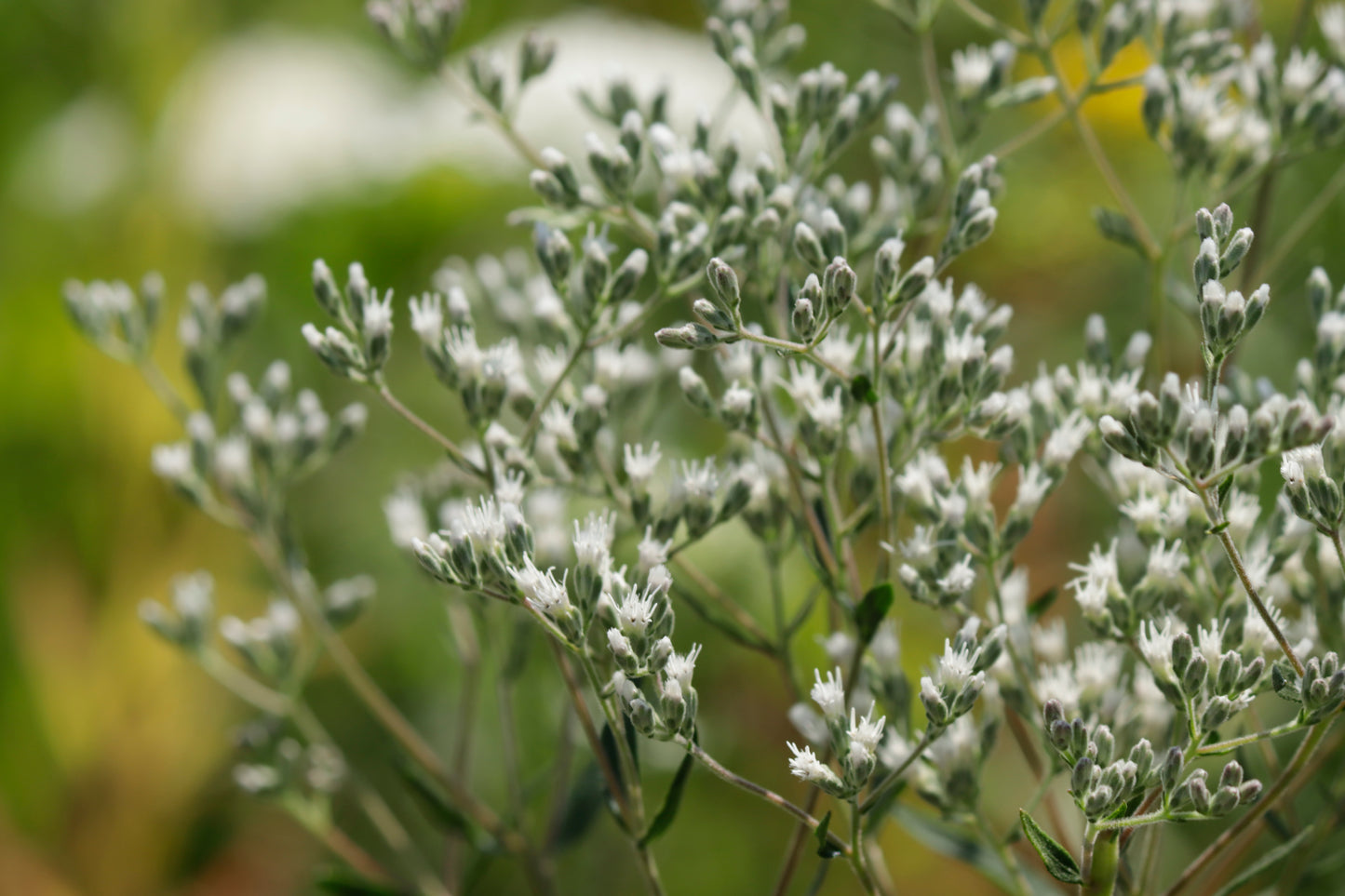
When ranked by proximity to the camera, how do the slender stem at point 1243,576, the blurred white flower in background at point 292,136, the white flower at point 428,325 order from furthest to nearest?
the blurred white flower in background at point 292,136 → the white flower at point 428,325 → the slender stem at point 1243,576

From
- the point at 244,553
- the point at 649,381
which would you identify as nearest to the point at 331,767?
the point at 649,381

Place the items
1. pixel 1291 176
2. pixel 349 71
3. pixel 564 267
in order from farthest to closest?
pixel 349 71, pixel 1291 176, pixel 564 267

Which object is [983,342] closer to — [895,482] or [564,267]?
[895,482]

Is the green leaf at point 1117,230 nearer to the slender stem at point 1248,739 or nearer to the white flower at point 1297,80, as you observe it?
the white flower at point 1297,80

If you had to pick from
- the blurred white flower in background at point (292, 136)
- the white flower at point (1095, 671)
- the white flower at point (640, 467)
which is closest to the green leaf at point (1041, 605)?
the white flower at point (1095, 671)

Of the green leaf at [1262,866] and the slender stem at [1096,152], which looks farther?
the slender stem at [1096,152]

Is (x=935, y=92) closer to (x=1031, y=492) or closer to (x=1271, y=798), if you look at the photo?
(x=1031, y=492)
